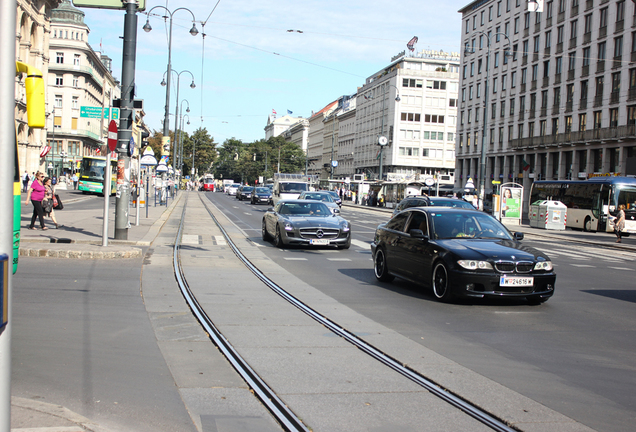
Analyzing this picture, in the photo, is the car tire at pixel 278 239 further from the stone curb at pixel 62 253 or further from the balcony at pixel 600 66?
the balcony at pixel 600 66

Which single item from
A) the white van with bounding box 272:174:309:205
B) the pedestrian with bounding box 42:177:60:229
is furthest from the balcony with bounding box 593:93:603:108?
the pedestrian with bounding box 42:177:60:229

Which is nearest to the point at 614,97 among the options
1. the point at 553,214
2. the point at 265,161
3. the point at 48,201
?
the point at 553,214

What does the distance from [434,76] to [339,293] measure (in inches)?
3812

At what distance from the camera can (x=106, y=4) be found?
1513 centimetres

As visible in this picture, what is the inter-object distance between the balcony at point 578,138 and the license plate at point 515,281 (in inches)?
1840

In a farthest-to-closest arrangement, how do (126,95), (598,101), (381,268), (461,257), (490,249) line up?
(598,101) < (126,95) < (381,268) < (490,249) < (461,257)

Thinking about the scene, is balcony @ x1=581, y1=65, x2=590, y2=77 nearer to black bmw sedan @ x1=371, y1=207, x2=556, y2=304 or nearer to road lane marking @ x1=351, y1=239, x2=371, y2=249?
road lane marking @ x1=351, y1=239, x2=371, y2=249

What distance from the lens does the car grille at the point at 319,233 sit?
59.3ft

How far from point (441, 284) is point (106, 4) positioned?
1013cm

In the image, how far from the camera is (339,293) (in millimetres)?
10680

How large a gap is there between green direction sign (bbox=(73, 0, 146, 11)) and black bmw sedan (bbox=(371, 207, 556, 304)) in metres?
8.06

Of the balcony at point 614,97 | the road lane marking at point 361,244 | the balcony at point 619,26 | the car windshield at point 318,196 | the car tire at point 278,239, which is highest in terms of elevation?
the balcony at point 619,26

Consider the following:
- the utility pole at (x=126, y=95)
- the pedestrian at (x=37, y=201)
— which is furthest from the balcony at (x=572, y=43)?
the pedestrian at (x=37, y=201)

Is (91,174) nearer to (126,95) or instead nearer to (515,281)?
(126,95)
